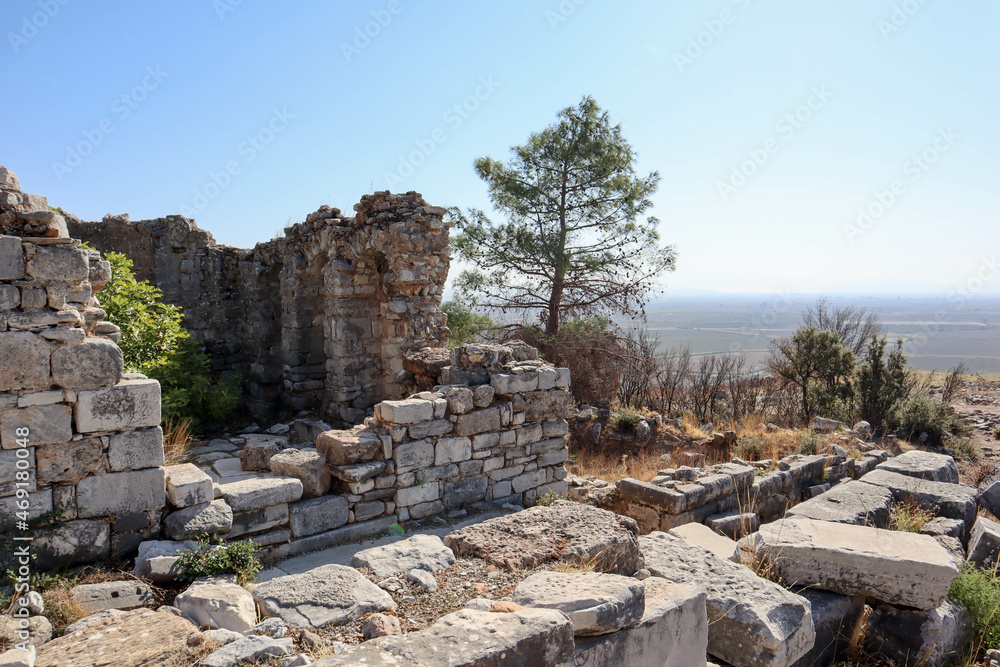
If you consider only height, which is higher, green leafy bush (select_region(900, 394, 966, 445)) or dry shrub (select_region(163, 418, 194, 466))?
dry shrub (select_region(163, 418, 194, 466))

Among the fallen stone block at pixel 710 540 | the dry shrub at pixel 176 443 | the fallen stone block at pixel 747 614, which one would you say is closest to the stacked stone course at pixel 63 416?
the dry shrub at pixel 176 443

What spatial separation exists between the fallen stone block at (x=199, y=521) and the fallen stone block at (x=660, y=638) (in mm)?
2943

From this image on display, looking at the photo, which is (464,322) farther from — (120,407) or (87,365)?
(87,365)

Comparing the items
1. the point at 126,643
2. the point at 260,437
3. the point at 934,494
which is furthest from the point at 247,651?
the point at 934,494

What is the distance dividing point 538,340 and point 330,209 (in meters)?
5.49

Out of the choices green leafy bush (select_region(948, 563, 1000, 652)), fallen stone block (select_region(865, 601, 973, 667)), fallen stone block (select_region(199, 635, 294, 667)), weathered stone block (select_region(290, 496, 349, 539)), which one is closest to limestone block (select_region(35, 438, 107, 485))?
weathered stone block (select_region(290, 496, 349, 539))

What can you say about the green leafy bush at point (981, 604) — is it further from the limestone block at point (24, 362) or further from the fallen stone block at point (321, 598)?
the limestone block at point (24, 362)

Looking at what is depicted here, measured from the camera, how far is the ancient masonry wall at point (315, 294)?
8945mm

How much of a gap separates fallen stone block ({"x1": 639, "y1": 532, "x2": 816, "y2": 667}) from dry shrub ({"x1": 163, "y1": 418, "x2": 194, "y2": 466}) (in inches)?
195

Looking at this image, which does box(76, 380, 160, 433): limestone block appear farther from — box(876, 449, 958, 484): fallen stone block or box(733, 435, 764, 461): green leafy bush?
box(733, 435, 764, 461): green leafy bush

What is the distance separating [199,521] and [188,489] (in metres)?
0.26

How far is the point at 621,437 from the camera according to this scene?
11750 mm

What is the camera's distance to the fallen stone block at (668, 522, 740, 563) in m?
4.89

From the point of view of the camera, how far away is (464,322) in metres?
12.8
